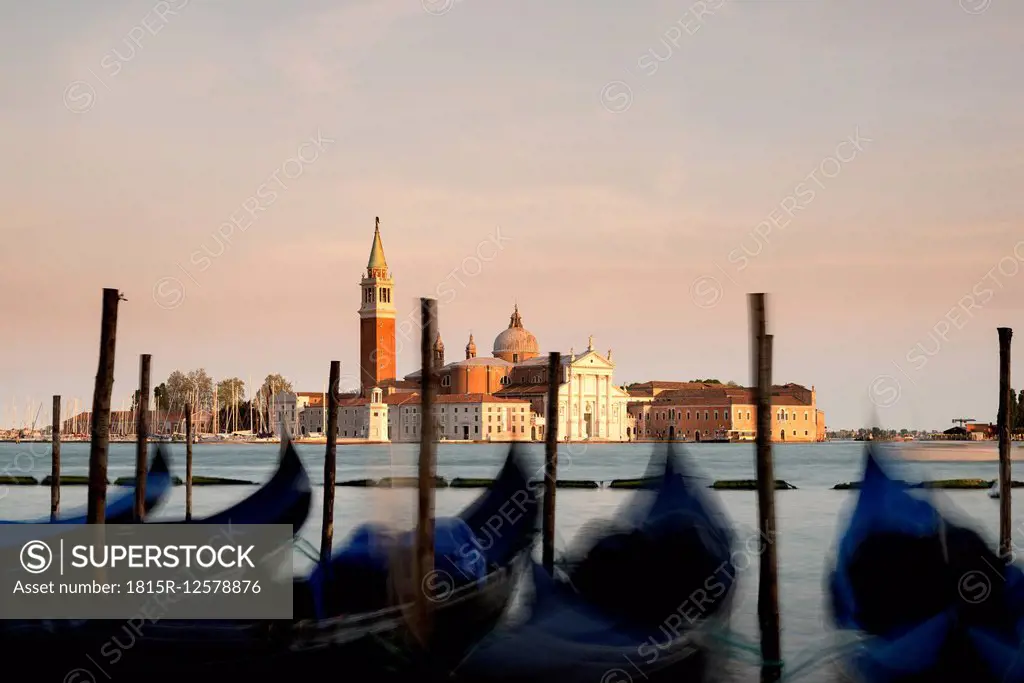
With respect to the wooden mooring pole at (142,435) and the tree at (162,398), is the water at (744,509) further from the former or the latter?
the tree at (162,398)

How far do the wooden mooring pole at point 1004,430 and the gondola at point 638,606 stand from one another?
133 inches

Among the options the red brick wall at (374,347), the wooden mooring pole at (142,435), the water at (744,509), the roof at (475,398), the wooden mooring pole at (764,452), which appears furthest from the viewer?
the red brick wall at (374,347)

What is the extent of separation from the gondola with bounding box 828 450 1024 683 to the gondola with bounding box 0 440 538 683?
1.98 metres

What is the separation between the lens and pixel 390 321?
67.7 metres

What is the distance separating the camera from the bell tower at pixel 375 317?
66938mm

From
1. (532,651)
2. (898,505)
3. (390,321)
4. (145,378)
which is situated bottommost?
(532,651)

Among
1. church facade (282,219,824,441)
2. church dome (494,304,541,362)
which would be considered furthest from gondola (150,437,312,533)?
church dome (494,304,541,362)

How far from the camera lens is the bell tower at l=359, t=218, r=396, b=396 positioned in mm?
66938

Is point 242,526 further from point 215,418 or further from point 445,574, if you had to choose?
point 215,418

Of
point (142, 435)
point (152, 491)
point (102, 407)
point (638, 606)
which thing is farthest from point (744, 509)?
point (102, 407)

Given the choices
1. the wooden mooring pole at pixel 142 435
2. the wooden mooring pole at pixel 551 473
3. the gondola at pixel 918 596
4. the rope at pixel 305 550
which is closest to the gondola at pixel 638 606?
the gondola at pixel 918 596

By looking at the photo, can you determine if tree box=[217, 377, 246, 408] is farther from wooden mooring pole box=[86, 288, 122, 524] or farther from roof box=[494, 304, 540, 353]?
wooden mooring pole box=[86, 288, 122, 524]

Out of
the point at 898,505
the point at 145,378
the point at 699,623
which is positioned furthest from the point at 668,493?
the point at 145,378

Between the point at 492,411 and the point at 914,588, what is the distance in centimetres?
5998
